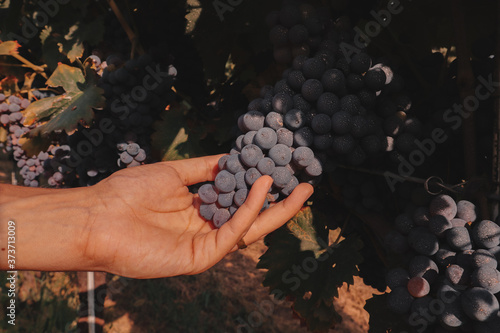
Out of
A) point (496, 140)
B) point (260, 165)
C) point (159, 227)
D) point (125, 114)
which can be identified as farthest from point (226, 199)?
point (125, 114)

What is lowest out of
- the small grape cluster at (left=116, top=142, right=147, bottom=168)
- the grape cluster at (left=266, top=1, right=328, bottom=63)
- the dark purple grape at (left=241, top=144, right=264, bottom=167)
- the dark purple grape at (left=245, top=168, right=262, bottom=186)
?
the small grape cluster at (left=116, top=142, right=147, bottom=168)

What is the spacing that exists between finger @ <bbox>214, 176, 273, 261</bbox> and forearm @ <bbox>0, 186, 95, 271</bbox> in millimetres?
446

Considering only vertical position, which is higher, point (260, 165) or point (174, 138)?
point (260, 165)

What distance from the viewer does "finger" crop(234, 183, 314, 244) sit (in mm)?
1146

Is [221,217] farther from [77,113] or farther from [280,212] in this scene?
[77,113]

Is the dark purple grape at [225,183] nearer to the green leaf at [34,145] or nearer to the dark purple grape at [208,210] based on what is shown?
the dark purple grape at [208,210]

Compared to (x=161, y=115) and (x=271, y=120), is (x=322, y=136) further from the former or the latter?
(x=161, y=115)

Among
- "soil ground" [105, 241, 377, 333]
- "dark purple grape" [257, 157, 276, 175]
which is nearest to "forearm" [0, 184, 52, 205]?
"dark purple grape" [257, 157, 276, 175]

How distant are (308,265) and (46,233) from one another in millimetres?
1026

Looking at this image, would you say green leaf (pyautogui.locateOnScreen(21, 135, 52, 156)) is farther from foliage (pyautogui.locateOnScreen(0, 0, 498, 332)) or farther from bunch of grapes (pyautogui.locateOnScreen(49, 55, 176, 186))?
bunch of grapes (pyautogui.locateOnScreen(49, 55, 176, 186))

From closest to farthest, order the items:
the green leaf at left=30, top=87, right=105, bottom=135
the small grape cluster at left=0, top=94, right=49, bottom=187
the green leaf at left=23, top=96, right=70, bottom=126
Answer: the green leaf at left=30, top=87, right=105, bottom=135
the green leaf at left=23, top=96, right=70, bottom=126
the small grape cluster at left=0, top=94, right=49, bottom=187

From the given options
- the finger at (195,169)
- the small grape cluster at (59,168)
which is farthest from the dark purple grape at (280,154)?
the small grape cluster at (59,168)

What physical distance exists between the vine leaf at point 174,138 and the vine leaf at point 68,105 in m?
0.36

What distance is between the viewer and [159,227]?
1239 mm
